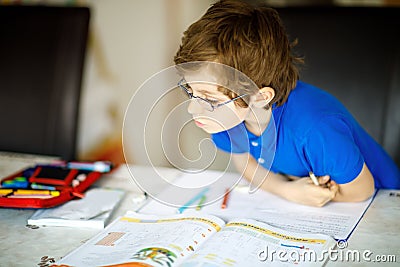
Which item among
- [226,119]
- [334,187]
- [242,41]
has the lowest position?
[334,187]

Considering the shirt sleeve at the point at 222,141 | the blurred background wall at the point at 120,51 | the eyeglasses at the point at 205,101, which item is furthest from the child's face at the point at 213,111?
the blurred background wall at the point at 120,51

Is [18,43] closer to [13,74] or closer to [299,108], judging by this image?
[13,74]

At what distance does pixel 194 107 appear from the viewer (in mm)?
1245

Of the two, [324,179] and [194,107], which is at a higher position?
[194,107]

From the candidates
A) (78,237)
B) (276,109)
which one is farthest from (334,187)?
(78,237)

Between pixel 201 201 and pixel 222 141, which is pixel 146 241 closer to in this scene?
pixel 201 201

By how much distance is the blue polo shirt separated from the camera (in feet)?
4.10

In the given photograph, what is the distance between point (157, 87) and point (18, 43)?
635mm

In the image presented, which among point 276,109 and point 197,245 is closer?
point 197,245

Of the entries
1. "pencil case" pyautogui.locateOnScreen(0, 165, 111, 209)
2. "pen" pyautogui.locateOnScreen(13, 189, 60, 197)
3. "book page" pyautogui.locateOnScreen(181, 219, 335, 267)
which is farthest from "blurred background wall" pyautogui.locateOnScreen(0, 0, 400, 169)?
"book page" pyautogui.locateOnScreen(181, 219, 335, 267)

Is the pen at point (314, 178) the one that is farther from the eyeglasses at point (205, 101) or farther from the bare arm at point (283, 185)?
the eyeglasses at point (205, 101)

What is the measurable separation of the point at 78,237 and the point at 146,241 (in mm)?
134

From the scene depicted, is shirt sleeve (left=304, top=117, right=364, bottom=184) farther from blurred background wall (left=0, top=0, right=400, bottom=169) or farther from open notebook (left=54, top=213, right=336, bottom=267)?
blurred background wall (left=0, top=0, right=400, bottom=169)

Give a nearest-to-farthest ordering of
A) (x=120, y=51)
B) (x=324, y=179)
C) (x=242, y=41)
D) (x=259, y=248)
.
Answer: (x=259, y=248) < (x=242, y=41) < (x=324, y=179) < (x=120, y=51)
